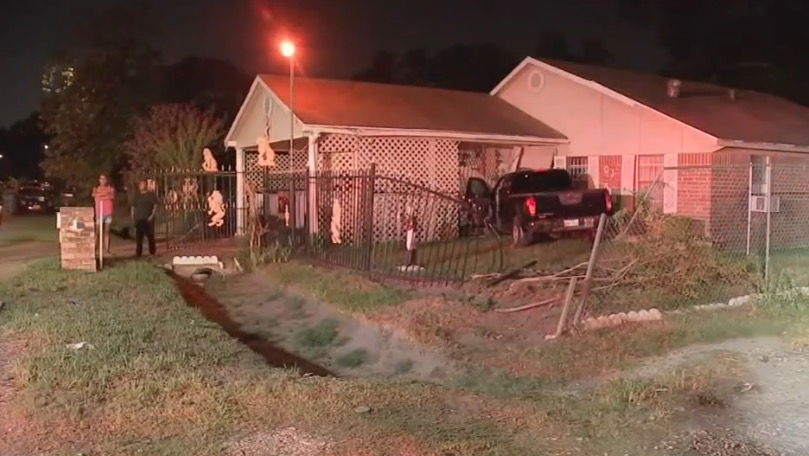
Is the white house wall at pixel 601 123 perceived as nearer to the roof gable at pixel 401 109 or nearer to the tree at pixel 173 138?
the roof gable at pixel 401 109

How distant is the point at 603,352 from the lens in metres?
8.32

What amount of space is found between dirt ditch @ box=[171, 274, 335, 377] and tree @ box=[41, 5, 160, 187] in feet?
76.1

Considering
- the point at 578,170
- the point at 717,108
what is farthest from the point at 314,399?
the point at 717,108

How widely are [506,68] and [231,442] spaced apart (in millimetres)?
36405

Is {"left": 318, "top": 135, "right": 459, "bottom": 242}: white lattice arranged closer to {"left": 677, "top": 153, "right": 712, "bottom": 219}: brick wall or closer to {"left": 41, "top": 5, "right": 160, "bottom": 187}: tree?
{"left": 677, "top": 153, "right": 712, "bottom": 219}: brick wall

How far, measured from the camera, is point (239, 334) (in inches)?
443

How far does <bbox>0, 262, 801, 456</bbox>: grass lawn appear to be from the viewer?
539 cm

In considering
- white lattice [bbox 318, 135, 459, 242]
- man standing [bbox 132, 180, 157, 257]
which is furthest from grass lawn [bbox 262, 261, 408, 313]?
white lattice [bbox 318, 135, 459, 242]

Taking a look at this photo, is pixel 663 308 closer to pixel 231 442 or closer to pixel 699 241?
pixel 699 241

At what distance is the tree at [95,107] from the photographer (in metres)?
35.9

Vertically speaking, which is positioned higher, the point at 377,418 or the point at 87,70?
the point at 87,70

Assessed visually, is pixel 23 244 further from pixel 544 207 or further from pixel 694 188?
pixel 694 188

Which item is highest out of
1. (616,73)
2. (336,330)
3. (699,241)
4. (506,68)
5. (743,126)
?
(506,68)

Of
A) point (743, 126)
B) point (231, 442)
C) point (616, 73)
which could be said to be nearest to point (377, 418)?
point (231, 442)
